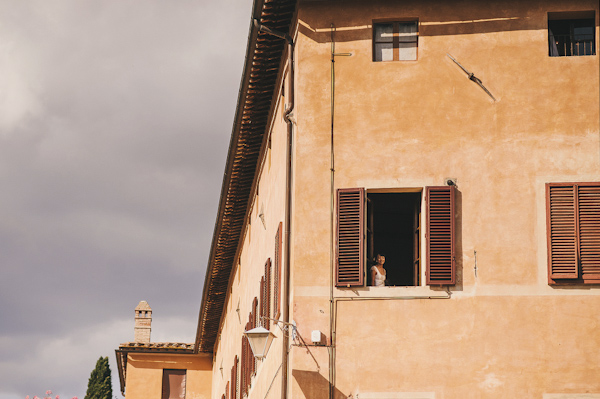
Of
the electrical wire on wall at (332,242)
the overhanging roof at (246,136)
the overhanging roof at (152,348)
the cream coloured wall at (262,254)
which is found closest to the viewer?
the electrical wire on wall at (332,242)

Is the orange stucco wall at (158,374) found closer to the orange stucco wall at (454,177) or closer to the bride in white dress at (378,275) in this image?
the orange stucco wall at (454,177)

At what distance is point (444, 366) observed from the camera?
50.8 ft

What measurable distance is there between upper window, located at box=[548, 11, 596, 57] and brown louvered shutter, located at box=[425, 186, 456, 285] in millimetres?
3121

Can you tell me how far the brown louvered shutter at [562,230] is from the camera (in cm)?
1563

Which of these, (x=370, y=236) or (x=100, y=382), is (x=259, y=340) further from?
(x=100, y=382)

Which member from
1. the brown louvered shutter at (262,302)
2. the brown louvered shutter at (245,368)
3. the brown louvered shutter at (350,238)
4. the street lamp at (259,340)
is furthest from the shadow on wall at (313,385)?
the brown louvered shutter at (245,368)

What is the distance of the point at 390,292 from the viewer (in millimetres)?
15953

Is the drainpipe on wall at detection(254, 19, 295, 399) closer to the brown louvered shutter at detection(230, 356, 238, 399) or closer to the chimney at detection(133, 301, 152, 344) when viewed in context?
the brown louvered shutter at detection(230, 356, 238, 399)

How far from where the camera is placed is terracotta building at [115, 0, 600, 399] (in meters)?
15.5

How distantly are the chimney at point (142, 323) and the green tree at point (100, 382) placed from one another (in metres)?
3.33

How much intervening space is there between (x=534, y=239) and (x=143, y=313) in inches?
1419

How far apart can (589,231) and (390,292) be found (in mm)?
3198

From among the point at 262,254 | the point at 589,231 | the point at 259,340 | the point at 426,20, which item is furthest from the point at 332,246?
the point at 262,254

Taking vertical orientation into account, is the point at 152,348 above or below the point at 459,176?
below
